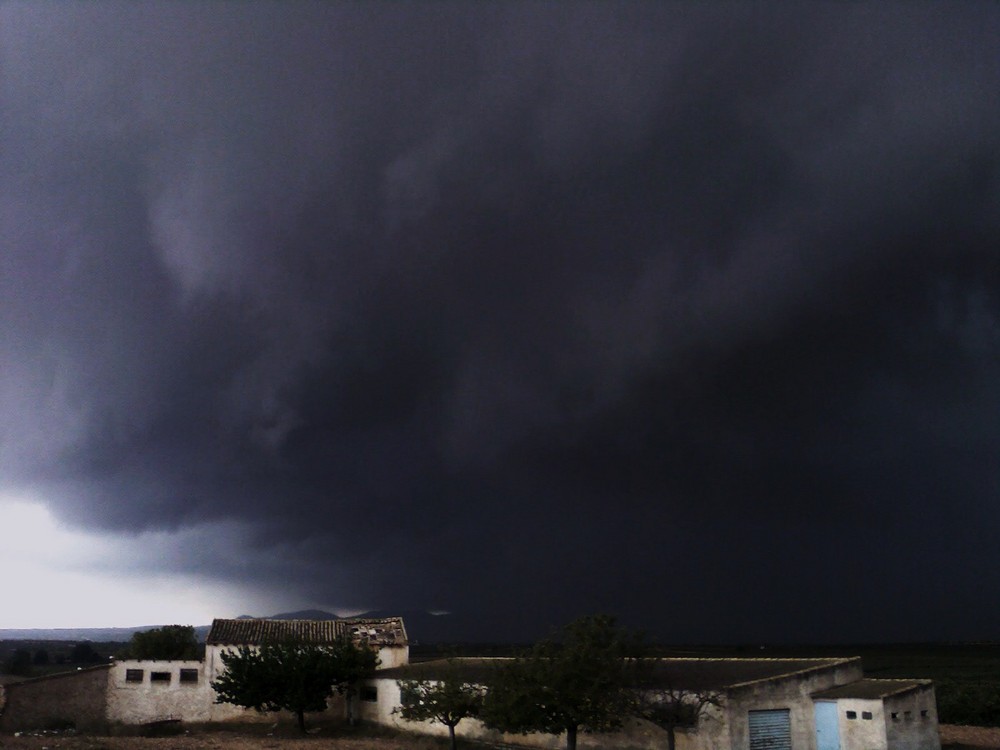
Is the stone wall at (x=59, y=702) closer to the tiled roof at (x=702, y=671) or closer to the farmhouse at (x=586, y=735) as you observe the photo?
the farmhouse at (x=586, y=735)

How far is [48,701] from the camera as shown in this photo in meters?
47.0

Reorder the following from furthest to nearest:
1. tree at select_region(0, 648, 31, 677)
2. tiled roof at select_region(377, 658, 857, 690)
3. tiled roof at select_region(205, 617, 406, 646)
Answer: tree at select_region(0, 648, 31, 677) < tiled roof at select_region(205, 617, 406, 646) < tiled roof at select_region(377, 658, 857, 690)

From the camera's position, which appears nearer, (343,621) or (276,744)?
(276,744)

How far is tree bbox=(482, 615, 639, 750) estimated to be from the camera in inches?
1240

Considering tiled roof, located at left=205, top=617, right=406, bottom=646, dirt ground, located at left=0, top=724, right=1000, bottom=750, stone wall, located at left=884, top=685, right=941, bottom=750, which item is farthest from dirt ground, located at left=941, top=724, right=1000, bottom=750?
tiled roof, located at left=205, top=617, right=406, bottom=646

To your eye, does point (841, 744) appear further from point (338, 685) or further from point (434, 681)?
point (338, 685)

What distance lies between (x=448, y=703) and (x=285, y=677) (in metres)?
12.1

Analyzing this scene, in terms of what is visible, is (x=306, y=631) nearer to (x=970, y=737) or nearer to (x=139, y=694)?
(x=139, y=694)

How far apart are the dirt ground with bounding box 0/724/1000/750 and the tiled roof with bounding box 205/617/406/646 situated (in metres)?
7.53

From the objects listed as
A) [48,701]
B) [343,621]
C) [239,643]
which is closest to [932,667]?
[343,621]

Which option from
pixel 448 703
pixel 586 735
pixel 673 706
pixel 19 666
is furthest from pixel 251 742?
pixel 19 666

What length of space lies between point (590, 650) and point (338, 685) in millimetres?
22103

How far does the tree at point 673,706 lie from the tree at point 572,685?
2.92 feet

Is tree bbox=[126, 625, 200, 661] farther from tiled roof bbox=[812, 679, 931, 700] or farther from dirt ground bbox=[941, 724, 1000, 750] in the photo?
dirt ground bbox=[941, 724, 1000, 750]
